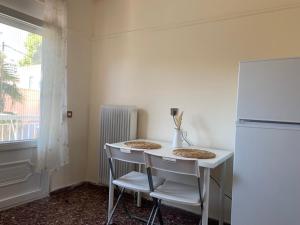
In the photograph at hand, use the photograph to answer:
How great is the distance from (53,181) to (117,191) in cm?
88

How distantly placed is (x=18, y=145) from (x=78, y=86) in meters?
1.18

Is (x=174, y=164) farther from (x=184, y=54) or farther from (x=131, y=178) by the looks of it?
(x=184, y=54)

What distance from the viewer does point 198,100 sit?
9.29 ft

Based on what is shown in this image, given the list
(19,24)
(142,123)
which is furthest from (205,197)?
(19,24)

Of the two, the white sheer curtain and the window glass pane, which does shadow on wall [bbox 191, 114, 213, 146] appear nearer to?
the white sheer curtain

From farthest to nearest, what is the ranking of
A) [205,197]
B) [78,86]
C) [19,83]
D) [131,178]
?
[78,86], [19,83], [131,178], [205,197]

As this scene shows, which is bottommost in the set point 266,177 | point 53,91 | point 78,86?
point 266,177

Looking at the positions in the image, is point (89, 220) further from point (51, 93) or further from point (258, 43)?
point (258, 43)

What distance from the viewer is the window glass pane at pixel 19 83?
8.81 ft

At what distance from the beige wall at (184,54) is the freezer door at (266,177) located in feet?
2.07

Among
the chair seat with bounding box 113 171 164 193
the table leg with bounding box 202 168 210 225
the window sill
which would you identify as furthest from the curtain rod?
the table leg with bounding box 202 168 210 225

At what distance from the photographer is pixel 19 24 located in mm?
2807

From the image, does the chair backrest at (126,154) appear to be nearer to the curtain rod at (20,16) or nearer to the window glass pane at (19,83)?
the window glass pane at (19,83)

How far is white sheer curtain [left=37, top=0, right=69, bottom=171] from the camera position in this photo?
9.61 ft
